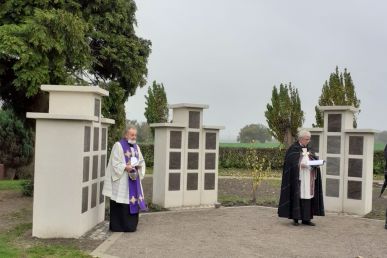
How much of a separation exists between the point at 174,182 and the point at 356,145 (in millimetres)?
3967

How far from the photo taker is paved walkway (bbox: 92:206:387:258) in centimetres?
683

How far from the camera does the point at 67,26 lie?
11852mm

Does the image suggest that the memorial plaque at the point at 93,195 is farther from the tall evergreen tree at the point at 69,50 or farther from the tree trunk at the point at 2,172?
the tree trunk at the point at 2,172

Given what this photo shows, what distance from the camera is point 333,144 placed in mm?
10859

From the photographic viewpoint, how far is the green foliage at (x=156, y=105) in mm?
28250

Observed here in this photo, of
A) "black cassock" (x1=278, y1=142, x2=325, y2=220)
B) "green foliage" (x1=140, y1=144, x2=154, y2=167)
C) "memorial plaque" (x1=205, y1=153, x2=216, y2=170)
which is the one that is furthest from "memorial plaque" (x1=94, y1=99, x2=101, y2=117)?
"green foliage" (x1=140, y1=144, x2=154, y2=167)

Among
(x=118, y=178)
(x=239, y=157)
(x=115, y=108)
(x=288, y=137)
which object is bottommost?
(x=239, y=157)

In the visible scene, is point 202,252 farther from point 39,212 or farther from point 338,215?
point 338,215

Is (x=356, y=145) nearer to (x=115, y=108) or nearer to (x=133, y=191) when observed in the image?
(x=133, y=191)

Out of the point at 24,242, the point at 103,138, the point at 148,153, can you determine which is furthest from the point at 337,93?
the point at 24,242

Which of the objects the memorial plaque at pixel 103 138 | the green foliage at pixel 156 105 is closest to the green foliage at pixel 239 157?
the green foliage at pixel 156 105

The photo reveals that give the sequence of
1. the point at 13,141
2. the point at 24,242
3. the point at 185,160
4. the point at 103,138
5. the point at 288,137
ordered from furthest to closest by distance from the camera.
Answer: the point at 288,137 < the point at 13,141 < the point at 185,160 < the point at 103,138 < the point at 24,242

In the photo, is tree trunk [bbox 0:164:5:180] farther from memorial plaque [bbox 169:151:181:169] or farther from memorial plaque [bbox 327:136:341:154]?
memorial plaque [bbox 327:136:341:154]

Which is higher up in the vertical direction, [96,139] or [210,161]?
[96,139]
